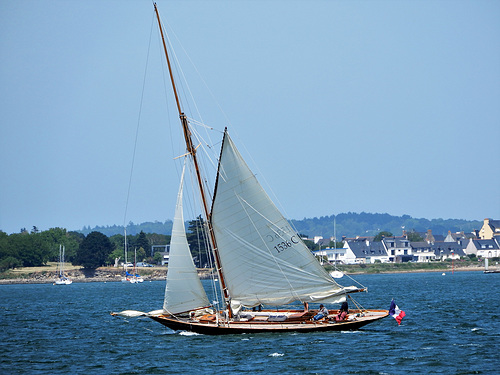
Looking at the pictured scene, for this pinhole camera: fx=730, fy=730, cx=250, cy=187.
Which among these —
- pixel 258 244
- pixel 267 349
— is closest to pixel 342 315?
pixel 267 349

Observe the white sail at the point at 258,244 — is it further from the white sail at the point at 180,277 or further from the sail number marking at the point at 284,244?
the white sail at the point at 180,277

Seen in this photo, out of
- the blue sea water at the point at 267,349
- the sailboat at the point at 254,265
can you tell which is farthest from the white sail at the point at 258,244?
the blue sea water at the point at 267,349

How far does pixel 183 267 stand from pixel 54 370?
451 inches

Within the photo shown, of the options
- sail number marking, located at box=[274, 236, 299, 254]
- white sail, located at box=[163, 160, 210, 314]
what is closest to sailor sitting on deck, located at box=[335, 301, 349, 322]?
sail number marking, located at box=[274, 236, 299, 254]

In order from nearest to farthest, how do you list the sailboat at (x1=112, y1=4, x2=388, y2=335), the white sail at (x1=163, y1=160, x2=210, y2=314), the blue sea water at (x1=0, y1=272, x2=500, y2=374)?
the blue sea water at (x1=0, y1=272, x2=500, y2=374) → the sailboat at (x1=112, y1=4, x2=388, y2=335) → the white sail at (x1=163, y1=160, x2=210, y2=314)

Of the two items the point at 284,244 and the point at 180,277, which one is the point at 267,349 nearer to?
the point at 284,244

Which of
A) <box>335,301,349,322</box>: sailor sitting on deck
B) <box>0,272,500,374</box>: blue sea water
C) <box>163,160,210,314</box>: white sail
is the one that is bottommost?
<box>0,272,500,374</box>: blue sea water

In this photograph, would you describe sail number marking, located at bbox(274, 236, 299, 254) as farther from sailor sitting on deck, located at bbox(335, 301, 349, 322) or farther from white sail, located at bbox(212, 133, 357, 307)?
sailor sitting on deck, located at bbox(335, 301, 349, 322)

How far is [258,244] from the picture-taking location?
44.9 metres

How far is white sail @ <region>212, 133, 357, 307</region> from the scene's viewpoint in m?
44.6

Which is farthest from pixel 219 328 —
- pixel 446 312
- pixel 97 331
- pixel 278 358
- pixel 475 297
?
pixel 475 297

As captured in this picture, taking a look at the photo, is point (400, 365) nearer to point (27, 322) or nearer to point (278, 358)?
point (278, 358)

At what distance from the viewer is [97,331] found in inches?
2186

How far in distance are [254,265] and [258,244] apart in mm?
1385
